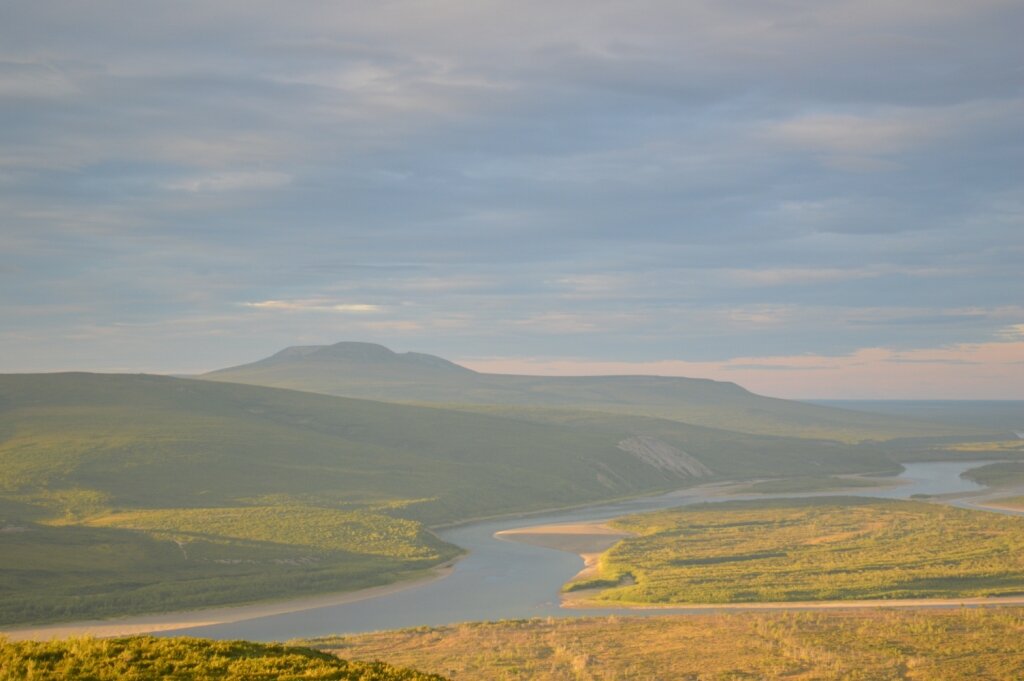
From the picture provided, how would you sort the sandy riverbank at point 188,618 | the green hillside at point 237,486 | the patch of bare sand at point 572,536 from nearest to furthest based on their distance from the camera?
the sandy riverbank at point 188,618, the green hillside at point 237,486, the patch of bare sand at point 572,536

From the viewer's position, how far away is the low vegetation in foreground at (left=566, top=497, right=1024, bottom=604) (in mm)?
69688

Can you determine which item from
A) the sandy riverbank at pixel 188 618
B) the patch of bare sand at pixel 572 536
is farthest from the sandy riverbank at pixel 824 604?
the patch of bare sand at pixel 572 536

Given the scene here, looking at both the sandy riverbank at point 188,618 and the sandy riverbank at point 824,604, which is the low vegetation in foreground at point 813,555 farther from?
the sandy riverbank at point 188,618

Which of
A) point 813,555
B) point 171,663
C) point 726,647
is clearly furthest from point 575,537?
point 171,663

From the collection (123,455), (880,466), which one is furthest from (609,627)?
(880,466)

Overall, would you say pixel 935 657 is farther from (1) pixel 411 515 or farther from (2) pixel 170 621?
(1) pixel 411 515

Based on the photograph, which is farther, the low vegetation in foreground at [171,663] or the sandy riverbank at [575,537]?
the sandy riverbank at [575,537]

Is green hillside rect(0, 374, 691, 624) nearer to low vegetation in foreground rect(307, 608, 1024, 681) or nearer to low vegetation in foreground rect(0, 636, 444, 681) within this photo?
low vegetation in foreground rect(307, 608, 1024, 681)

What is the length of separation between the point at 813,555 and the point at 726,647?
3548 centimetres

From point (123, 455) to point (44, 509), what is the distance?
2544 cm

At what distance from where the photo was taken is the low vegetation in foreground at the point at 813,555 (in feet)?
229

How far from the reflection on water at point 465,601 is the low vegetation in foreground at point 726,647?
21.5 ft

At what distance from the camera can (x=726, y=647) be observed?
52438mm

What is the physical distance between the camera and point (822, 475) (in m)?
182
